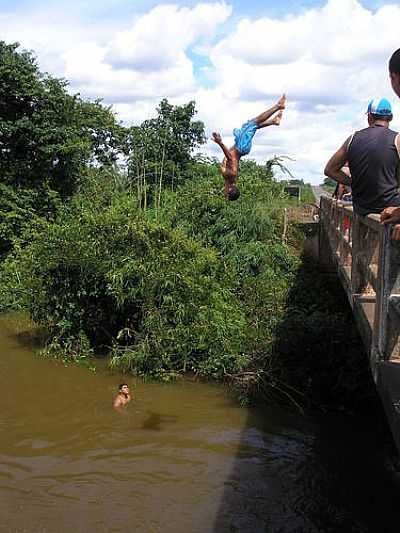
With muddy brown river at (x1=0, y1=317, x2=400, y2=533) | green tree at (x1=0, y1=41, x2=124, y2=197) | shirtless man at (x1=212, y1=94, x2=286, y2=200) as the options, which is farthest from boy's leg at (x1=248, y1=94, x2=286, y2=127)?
green tree at (x1=0, y1=41, x2=124, y2=197)

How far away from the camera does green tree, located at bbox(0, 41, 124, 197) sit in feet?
65.5

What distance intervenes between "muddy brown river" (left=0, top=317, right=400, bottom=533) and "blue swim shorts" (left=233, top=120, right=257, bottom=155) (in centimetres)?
448

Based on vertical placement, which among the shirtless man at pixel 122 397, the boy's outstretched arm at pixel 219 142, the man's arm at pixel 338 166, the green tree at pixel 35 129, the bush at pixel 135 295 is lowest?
the shirtless man at pixel 122 397

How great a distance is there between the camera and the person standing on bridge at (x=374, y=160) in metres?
5.10

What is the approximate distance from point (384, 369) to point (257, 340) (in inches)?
279

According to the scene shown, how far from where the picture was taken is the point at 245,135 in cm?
805

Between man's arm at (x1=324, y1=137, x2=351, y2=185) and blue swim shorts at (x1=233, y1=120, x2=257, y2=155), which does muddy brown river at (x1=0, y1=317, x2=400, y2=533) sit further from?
blue swim shorts at (x1=233, y1=120, x2=257, y2=155)

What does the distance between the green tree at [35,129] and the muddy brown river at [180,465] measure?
10.6m

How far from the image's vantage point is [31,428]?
10.2 meters

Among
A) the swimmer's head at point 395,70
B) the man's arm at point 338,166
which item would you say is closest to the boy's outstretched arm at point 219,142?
the man's arm at point 338,166

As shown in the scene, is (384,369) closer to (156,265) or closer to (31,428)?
(31,428)

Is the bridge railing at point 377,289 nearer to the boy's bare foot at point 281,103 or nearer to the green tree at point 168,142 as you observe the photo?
the boy's bare foot at point 281,103

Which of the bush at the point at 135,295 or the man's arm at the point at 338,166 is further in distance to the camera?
the bush at the point at 135,295

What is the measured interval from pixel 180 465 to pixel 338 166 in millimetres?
5317
